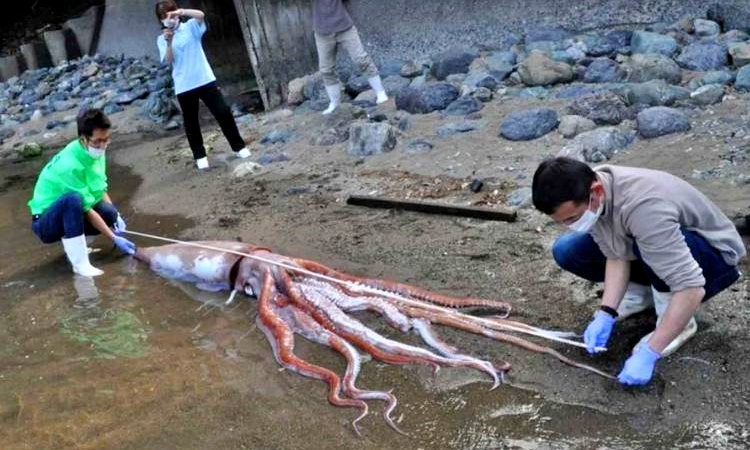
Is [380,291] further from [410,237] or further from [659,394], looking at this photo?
[659,394]

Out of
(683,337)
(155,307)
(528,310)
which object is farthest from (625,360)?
(155,307)

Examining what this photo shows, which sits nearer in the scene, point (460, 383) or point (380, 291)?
point (460, 383)

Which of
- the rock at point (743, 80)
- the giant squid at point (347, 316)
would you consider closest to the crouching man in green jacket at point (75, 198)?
the giant squid at point (347, 316)

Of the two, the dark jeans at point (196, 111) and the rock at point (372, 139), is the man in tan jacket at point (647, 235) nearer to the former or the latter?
the rock at point (372, 139)

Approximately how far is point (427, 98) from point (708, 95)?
291 cm

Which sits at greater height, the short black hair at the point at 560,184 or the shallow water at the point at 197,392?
the short black hair at the point at 560,184

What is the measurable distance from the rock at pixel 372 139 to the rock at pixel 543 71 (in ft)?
5.79

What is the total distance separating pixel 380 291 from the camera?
4402 mm

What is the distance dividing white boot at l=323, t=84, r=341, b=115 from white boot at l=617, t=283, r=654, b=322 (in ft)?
19.6

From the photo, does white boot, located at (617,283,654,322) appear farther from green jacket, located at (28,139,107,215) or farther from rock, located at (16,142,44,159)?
rock, located at (16,142,44,159)

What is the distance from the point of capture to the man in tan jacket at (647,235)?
9.84 ft

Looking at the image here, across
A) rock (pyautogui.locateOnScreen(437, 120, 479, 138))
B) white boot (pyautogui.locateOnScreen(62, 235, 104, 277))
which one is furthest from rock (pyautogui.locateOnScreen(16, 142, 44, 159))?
rock (pyautogui.locateOnScreen(437, 120, 479, 138))

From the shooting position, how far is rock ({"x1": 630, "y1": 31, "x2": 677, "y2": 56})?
8156mm

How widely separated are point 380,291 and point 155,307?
5.43ft
